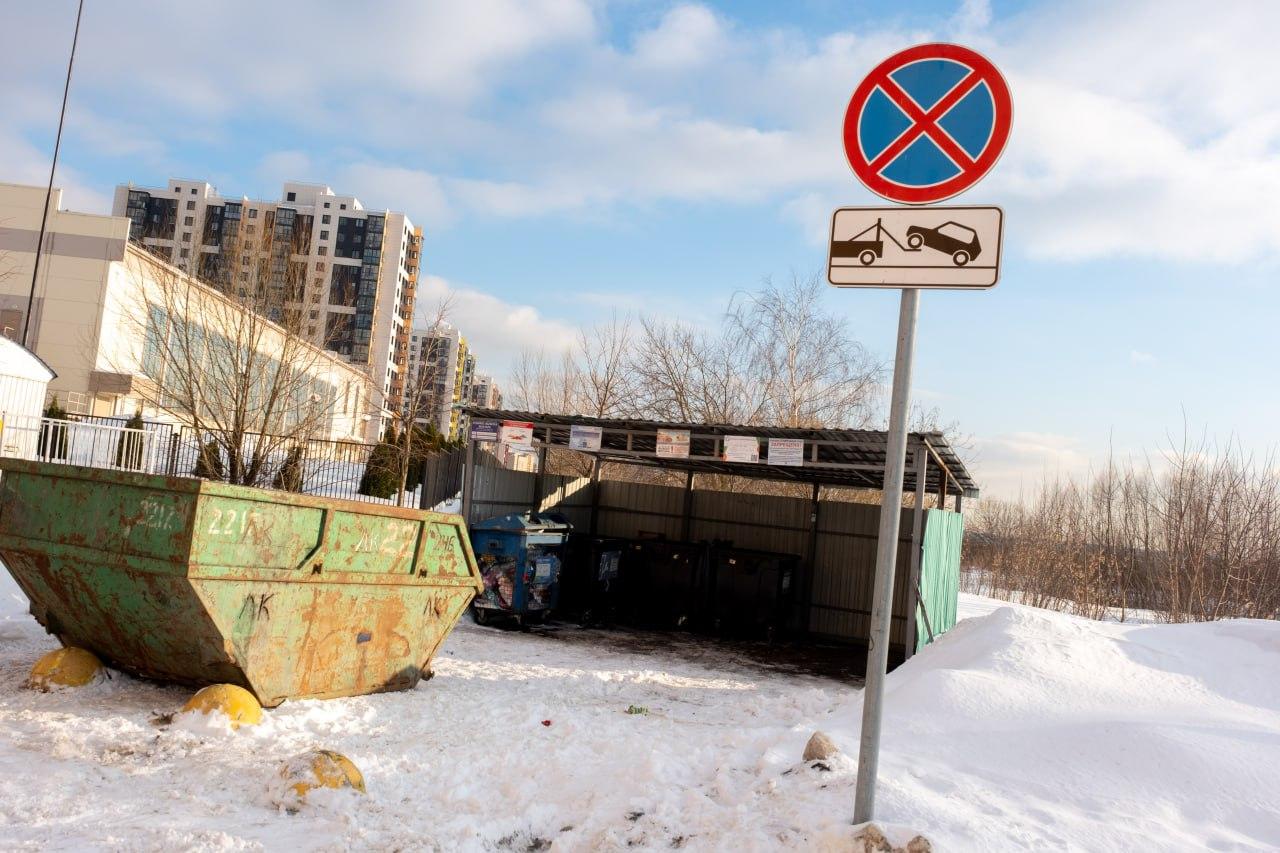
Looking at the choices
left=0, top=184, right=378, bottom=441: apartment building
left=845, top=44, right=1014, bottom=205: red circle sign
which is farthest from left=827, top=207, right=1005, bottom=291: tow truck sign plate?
left=0, top=184, right=378, bottom=441: apartment building

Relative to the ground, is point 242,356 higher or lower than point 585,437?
higher

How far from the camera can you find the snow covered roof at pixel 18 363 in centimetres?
1897

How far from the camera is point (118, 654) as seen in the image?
636cm

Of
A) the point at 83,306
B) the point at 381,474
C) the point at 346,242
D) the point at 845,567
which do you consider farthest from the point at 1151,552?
the point at 346,242

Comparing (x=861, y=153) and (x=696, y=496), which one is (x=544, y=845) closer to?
(x=861, y=153)

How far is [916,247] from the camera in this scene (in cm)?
320

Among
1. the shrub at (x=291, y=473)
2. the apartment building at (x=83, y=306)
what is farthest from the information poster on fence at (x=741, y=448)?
the apartment building at (x=83, y=306)

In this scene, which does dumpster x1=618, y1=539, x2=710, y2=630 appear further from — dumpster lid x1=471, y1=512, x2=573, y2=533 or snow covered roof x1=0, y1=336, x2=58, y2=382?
snow covered roof x1=0, y1=336, x2=58, y2=382

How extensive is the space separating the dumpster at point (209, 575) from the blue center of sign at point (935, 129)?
4.61 meters

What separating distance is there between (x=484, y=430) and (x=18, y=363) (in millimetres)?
13079

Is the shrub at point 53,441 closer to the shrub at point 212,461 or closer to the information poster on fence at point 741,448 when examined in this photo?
the shrub at point 212,461

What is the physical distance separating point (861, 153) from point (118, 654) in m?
6.31

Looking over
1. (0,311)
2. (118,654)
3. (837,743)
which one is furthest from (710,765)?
(0,311)

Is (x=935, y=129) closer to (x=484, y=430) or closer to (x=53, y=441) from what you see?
(x=484, y=430)
